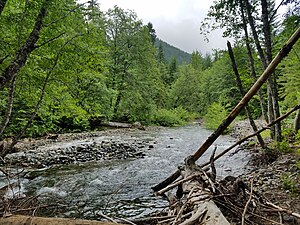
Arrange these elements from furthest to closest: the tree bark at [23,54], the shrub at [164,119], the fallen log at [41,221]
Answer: the shrub at [164,119] < the tree bark at [23,54] < the fallen log at [41,221]

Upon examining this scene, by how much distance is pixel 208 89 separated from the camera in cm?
5003

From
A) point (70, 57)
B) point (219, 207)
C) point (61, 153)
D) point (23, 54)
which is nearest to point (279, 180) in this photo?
point (219, 207)

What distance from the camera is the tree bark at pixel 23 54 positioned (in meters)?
5.33

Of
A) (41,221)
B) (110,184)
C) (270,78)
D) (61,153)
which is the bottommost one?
(61,153)

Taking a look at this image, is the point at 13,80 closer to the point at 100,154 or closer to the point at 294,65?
the point at 100,154

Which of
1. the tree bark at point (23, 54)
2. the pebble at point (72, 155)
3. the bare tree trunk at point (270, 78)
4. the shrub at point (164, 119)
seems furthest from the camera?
the shrub at point (164, 119)

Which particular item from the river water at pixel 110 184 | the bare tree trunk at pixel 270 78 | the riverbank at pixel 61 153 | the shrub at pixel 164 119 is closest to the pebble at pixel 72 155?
the riverbank at pixel 61 153

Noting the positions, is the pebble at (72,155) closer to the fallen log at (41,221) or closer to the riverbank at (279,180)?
the riverbank at (279,180)

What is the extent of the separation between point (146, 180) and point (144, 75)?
23.0m

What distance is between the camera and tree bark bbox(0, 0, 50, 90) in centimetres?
533

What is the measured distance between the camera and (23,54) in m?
5.43

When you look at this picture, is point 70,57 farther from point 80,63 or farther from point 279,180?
point 279,180

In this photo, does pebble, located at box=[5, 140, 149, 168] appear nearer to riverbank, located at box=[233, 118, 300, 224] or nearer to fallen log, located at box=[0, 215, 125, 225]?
riverbank, located at box=[233, 118, 300, 224]

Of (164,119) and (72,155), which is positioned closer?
(72,155)
